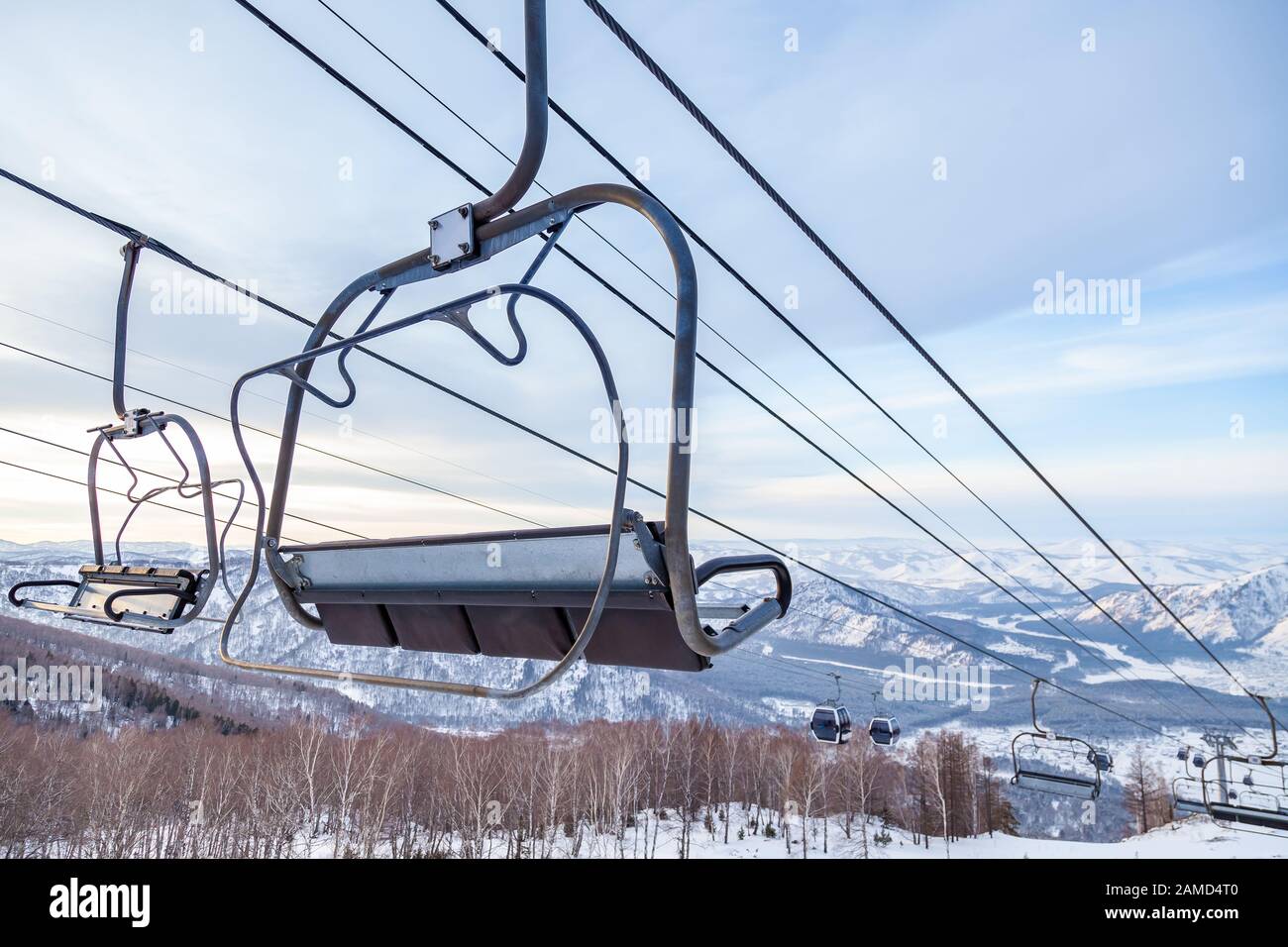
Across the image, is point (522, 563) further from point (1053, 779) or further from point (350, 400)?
point (1053, 779)

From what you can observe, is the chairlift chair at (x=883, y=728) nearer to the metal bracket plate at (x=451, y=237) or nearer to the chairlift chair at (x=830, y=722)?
the chairlift chair at (x=830, y=722)

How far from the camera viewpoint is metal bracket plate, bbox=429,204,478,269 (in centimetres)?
256

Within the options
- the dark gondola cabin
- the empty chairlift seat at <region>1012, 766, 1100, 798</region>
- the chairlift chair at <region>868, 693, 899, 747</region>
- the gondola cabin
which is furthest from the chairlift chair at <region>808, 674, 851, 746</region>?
the empty chairlift seat at <region>1012, 766, 1100, 798</region>

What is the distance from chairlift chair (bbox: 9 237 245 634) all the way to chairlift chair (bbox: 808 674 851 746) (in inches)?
680

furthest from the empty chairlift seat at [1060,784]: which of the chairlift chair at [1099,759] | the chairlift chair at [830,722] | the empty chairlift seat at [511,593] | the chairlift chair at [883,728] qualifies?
the empty chairlift seat at [511,593]

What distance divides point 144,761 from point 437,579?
55324mm

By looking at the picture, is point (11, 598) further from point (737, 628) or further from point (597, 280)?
point (737, 628)

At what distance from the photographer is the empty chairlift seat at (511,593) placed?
222cm

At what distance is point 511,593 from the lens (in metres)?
2.49

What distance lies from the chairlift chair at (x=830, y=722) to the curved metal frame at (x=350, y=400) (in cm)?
1808

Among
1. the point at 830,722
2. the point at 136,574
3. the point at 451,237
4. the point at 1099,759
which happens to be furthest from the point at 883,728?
the point at 451,237

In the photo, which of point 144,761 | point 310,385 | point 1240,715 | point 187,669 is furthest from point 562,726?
point 1240,715

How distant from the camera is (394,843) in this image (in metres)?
43.6

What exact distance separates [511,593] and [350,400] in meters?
1.15
